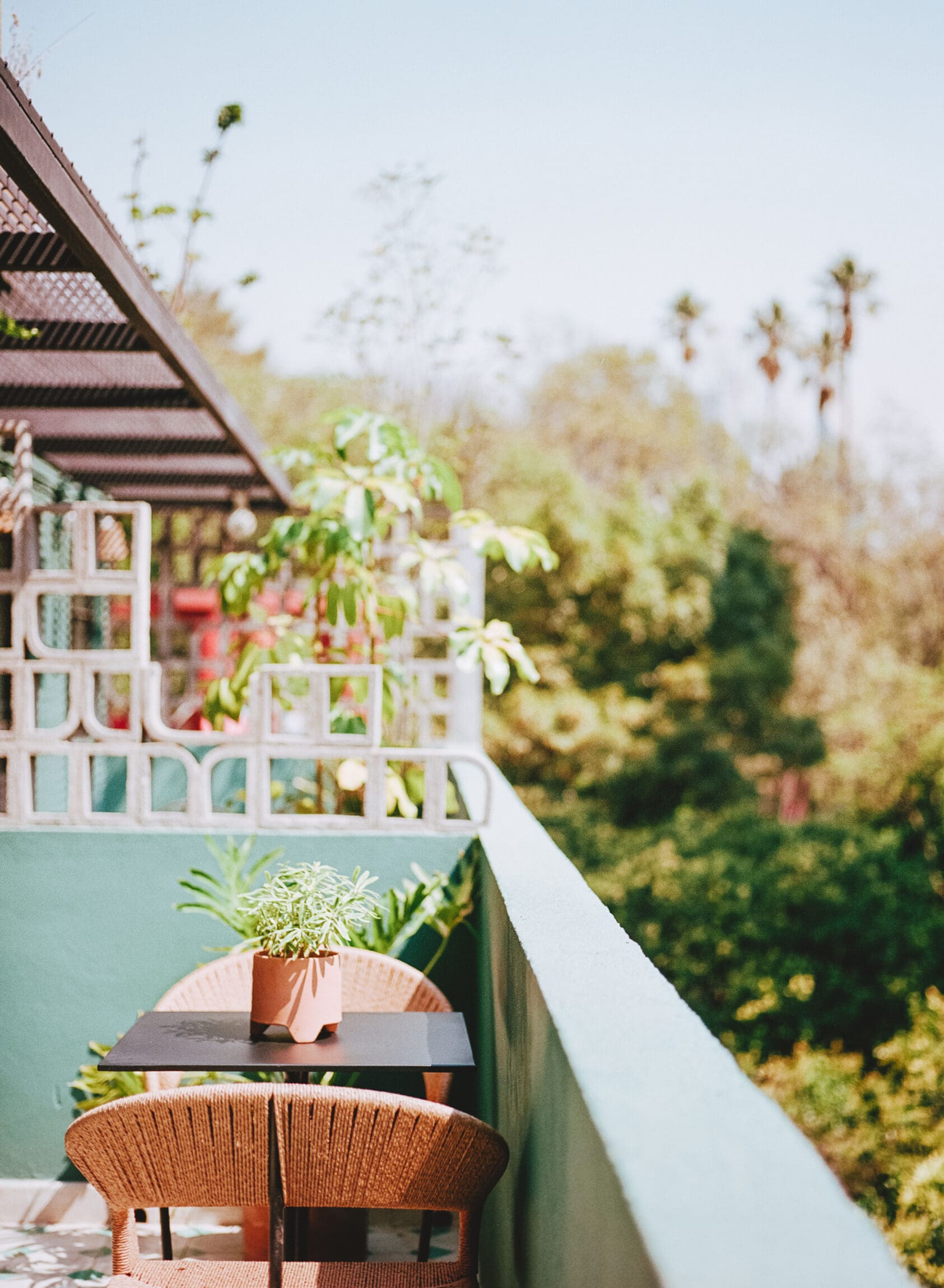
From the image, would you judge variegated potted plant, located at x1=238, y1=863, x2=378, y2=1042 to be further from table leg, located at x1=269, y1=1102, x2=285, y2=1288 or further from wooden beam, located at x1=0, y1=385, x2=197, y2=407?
wooden beam, located at x1=0, y1=385, x2=197, y2=407

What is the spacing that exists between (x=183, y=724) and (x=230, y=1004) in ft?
13.5

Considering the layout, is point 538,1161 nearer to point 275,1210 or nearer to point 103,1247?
point 275,1210

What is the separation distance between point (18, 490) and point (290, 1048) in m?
2.15

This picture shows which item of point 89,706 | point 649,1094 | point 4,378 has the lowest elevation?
point 649,1094

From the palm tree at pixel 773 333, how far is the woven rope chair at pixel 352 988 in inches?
950

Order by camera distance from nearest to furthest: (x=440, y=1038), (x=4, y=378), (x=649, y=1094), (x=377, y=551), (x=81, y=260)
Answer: (x=649, y=1094), (x=440, y=1038), (x=81, y=260), (x=4, y=378), (x=377, y=551)

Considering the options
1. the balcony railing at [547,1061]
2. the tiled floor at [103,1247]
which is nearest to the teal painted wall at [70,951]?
the balcony railing at [547,1061]

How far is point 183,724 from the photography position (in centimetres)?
664

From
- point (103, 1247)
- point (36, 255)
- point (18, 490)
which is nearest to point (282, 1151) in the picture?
point (103, 1247)

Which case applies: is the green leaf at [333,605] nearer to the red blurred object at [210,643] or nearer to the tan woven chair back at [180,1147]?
the tan woven chair back at [180,1147]

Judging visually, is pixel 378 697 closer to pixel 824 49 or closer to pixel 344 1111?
pixel 344 1111

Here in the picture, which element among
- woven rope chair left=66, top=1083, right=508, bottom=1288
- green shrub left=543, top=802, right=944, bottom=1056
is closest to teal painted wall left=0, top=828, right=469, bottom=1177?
woven rope chair left=66, top=1083, right=508, bottom=1288

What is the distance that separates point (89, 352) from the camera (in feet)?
11.3

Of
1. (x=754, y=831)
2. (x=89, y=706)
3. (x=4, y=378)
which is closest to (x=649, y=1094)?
(x=89, y=706)
